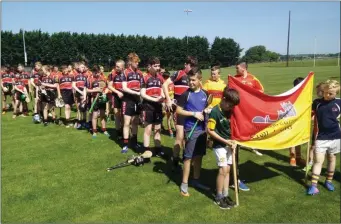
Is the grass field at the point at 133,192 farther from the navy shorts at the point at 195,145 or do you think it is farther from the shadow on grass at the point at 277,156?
the navy shorts at the point at 195,145

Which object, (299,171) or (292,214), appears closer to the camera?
Answer: (292,214)

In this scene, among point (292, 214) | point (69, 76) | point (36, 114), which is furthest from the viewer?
point (36, 114)

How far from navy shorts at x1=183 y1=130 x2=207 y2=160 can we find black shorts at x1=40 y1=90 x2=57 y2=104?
821 cm

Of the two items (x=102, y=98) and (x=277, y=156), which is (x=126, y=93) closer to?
(x=102, y=98)

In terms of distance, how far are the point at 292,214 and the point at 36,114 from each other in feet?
37.9

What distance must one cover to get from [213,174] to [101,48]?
226 ft

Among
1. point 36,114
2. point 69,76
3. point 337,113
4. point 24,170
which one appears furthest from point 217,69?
point 36,114

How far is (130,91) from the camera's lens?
859cm

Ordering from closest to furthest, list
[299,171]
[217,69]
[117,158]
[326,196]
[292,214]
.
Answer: [292,214] → [326,196] → [299,171] → [217,69] → [117,158]

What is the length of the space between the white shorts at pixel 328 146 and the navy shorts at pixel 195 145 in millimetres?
2159

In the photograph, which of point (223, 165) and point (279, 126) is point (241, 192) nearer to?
point (223, 165)

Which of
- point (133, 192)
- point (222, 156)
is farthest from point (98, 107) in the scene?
point (222, 156)

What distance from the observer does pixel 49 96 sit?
12422 mm

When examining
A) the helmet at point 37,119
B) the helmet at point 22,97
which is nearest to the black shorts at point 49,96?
the helmet at point 37,119
